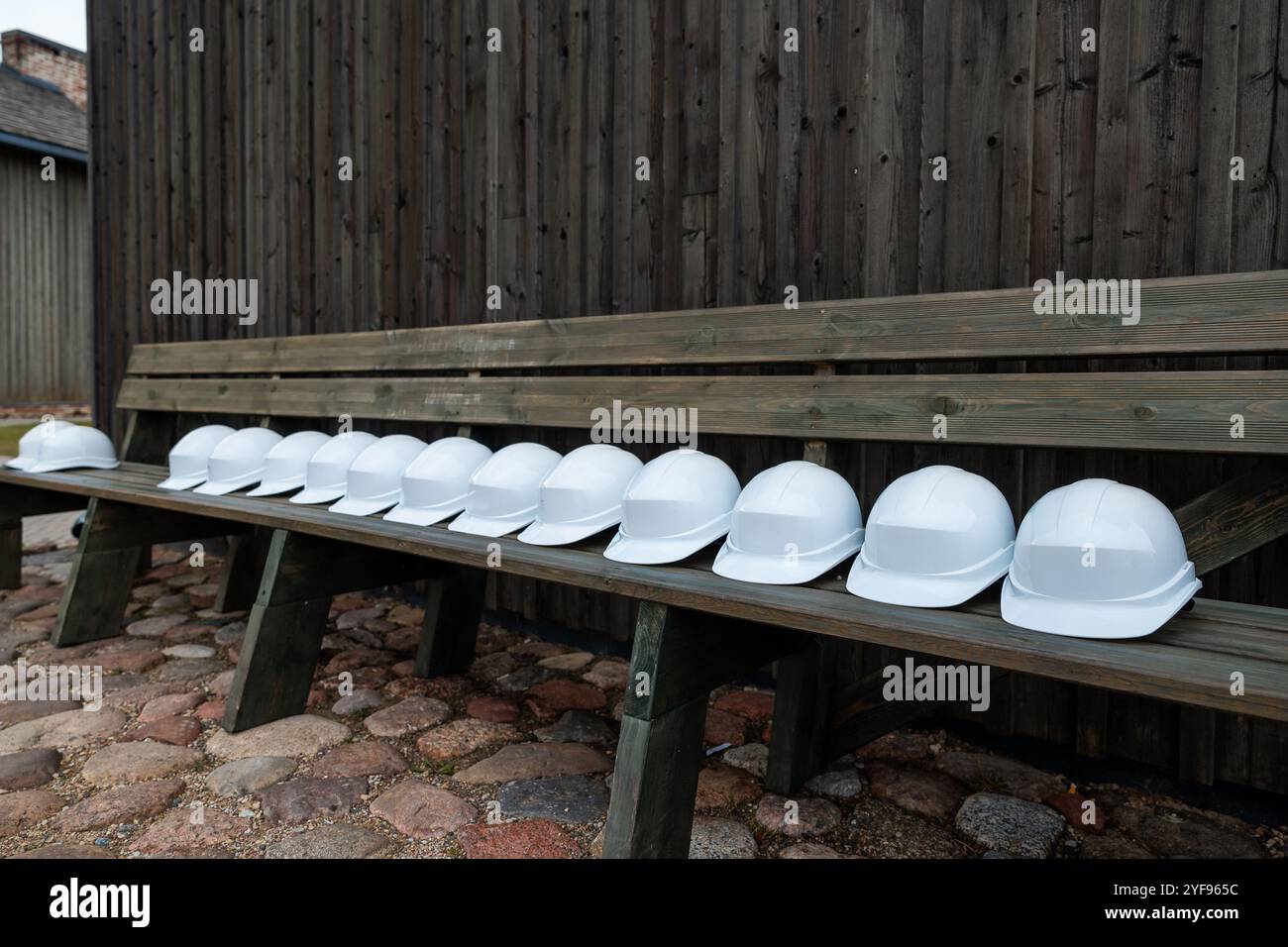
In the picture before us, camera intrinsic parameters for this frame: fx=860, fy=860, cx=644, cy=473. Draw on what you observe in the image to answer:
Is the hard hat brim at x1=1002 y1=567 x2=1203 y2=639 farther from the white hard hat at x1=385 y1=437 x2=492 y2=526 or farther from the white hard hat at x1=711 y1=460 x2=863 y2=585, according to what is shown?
the white hard hat at x1=385 y1=437 x2=492 y2=526

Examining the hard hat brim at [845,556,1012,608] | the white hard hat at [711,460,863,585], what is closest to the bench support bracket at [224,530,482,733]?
the white hard hat at [711,460,863,585]

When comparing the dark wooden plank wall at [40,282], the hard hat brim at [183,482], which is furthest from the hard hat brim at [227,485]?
the dark wooden plank wall at [40,282]

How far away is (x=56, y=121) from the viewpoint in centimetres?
1741

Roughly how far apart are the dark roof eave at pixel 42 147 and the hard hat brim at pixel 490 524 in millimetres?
17720

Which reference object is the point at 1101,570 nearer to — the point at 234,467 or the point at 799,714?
the point at 799,714

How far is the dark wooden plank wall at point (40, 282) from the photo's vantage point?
1584 centimetres

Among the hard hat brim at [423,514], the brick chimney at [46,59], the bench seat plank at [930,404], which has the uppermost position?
the brick chimney at [46,59]

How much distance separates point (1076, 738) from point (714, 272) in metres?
2.20

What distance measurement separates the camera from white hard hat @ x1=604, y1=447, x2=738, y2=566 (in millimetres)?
2391

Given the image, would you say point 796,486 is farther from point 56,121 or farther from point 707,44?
point 56,121

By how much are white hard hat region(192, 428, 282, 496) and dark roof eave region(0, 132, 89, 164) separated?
16028 millimetres

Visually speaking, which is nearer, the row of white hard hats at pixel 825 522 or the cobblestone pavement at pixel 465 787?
the row of white hard hats at pixel 825 522

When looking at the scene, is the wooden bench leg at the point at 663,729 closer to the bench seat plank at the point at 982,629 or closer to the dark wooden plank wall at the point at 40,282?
the bench seat plank at the point at 982,629

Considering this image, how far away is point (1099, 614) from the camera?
5.74ft
